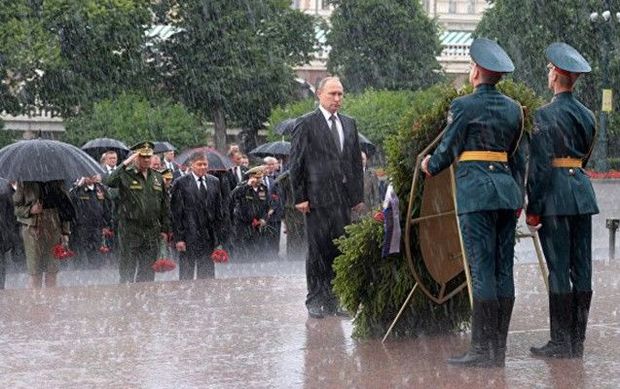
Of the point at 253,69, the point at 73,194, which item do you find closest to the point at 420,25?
the point at 253,69

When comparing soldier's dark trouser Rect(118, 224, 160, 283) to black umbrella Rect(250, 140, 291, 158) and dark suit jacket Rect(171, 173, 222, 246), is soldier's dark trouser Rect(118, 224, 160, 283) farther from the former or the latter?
black umbrella Rect(250, 140, 291, 158)

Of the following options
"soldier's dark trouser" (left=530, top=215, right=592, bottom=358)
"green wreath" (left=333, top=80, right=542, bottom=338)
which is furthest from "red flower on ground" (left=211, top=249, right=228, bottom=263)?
"soldier's dark trouser" (left=530, top=215, right=592, bottom=358)

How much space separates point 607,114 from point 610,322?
150 feet

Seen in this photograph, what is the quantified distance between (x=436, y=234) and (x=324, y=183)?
6.12 ft

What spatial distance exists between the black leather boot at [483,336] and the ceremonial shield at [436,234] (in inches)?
25.8

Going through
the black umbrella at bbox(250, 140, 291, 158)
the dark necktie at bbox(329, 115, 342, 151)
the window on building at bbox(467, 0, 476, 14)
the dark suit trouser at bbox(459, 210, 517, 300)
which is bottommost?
the black umbrella at bbox(250, 140, 291, 158)

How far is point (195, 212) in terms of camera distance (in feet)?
51.4

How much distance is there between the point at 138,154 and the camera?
48.0ft

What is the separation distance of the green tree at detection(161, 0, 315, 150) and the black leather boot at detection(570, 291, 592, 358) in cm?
5347

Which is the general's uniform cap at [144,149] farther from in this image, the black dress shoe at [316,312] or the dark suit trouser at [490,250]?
the dark suit trouser at [490,250]

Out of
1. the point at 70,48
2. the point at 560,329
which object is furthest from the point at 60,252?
the point at 70,48

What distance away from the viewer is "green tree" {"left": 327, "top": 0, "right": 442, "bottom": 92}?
73.5m

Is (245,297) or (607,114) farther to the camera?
(607,114)

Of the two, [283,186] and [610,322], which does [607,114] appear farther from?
[610,322]
